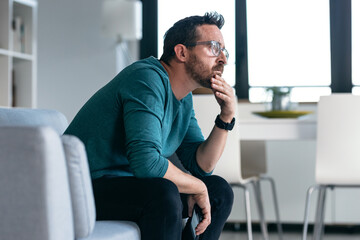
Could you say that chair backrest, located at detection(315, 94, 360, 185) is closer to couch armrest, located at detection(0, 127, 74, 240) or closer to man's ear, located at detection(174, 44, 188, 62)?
man's ear, located at detection(174, 44, 188, 62)

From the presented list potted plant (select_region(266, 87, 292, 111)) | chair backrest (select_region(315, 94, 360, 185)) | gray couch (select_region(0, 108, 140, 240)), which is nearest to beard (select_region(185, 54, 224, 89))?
gray couch (select_region(0, 108, 140, 240))

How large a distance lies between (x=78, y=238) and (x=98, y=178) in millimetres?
360

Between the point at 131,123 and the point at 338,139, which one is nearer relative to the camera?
the point at 131,123

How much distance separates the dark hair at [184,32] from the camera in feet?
6.07

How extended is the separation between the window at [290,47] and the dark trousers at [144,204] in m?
3.11

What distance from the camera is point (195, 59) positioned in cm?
185

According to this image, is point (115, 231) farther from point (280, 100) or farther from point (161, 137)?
point (280, 100)

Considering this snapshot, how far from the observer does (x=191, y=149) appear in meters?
2.02

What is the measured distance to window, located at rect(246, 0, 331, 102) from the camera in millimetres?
4551

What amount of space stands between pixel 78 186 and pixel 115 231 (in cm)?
19

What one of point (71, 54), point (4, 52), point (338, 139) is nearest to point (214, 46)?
point (338, 139)

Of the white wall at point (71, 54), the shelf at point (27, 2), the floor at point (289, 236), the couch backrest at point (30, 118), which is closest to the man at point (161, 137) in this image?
the couch backrest at point (30, 118)

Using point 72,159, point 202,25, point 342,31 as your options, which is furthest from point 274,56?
point 72,159

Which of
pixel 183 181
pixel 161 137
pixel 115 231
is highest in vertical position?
pixel 161 137
